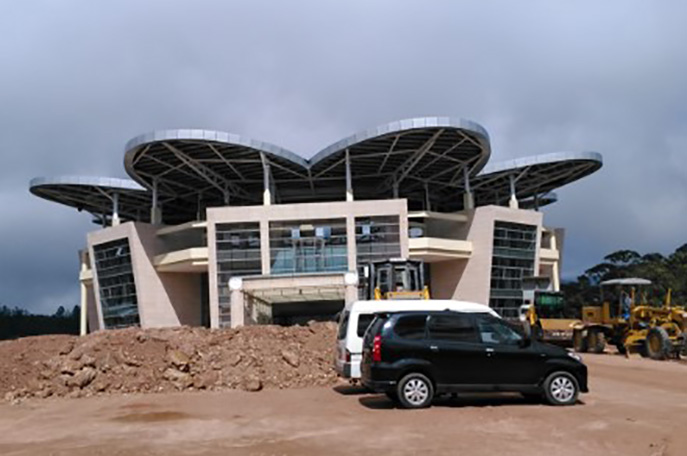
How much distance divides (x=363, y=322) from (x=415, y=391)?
261 centimetres

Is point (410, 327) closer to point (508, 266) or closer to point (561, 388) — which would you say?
point (561, 388)

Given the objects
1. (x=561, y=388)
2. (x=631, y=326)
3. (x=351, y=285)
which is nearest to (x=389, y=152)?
(x=351, y=285)

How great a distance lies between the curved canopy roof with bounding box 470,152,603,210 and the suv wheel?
46470 millimetres

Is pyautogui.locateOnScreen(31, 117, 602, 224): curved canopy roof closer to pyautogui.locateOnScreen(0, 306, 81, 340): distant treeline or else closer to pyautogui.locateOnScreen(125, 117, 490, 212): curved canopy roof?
pyautogui.locateOnScreen(125, 117, 490, 212): curved canopy roof

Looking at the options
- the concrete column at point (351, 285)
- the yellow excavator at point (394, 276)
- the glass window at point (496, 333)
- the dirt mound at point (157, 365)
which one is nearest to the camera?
the glass window at point (496, 333)

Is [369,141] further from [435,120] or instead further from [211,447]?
[211,447]

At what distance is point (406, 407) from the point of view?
36.7 ft

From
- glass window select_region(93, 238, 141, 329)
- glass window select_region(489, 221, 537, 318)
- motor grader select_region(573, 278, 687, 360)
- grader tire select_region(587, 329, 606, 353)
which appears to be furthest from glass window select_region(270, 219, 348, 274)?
grader tire select_region(587, 329, 606, 353)

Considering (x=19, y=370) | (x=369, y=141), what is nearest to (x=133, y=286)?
(x=369, y=141)

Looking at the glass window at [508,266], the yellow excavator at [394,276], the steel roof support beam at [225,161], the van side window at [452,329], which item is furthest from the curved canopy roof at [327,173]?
the van side window at [452,329]

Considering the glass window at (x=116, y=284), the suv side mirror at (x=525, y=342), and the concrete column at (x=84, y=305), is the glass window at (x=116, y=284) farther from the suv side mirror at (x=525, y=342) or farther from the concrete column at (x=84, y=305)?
the suv side mirror at (x=525, y=342)

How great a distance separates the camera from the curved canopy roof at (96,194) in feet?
189

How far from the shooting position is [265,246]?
4553 cm

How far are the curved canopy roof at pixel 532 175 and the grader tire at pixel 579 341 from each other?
3113 cm
